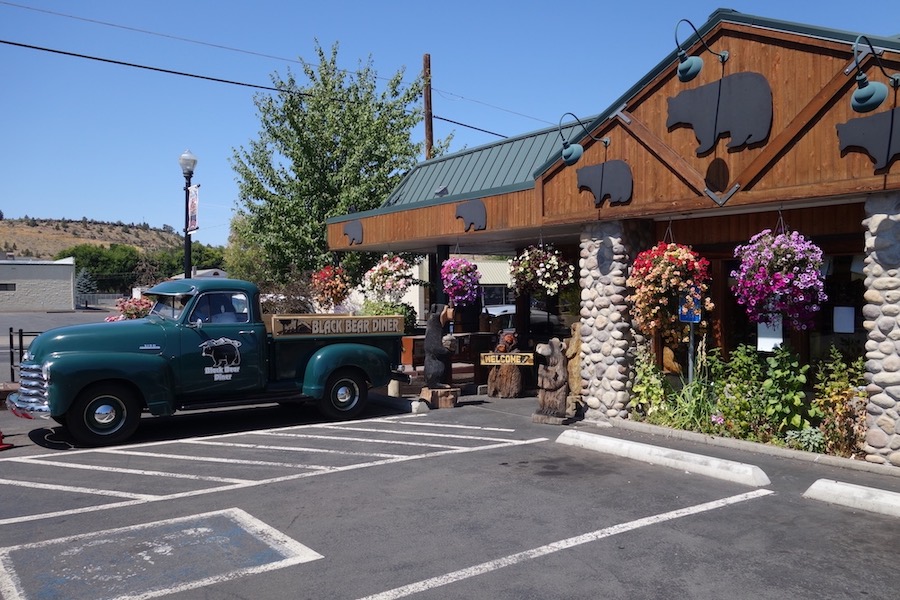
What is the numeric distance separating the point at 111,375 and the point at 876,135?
926 cm

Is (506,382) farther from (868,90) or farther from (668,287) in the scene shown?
(868,90)

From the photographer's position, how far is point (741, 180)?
884cm

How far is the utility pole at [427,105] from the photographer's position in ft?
74.5

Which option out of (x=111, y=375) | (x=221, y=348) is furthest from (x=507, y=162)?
(x=111, y=375)

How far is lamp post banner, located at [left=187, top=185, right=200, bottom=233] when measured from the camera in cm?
1404

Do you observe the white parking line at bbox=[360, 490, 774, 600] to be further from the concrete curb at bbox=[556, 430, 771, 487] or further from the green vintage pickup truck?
the green vintage pickup truck

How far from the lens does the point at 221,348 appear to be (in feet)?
33.6

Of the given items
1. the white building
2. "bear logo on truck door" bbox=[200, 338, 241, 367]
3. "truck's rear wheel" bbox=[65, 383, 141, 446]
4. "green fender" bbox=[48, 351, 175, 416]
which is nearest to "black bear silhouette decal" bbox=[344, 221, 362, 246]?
"bear logo on truck door" bbox=[200, 338, 241, 367]

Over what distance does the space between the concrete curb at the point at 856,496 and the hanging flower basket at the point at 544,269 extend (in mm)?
5907

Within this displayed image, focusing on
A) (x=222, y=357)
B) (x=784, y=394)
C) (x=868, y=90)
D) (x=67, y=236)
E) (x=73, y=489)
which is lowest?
(x=73, y=489)

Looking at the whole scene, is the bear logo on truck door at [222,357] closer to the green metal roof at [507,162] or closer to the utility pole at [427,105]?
the green metal roof at [507,162]

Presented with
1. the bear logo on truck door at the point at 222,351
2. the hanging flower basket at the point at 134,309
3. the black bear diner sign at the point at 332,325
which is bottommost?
the bear logo on truck door at the point at 222,351

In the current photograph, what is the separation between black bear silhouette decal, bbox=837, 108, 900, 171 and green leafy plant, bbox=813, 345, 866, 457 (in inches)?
90.9

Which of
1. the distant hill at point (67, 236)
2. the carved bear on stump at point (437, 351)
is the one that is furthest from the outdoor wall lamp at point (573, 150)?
the distant hill at point (67, 236)
